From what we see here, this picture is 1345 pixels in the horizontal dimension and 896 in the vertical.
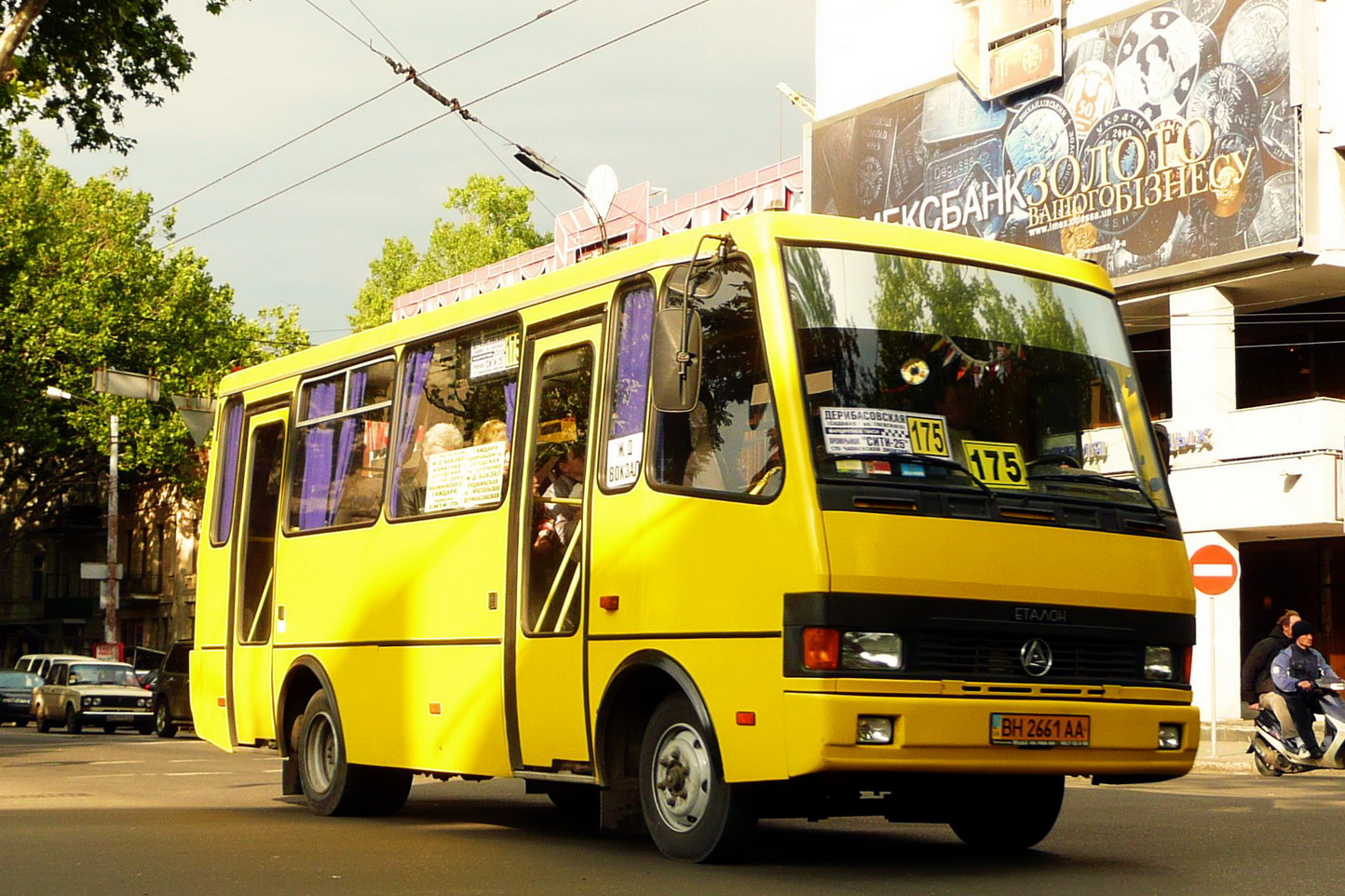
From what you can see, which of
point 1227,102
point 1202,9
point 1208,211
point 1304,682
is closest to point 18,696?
point 1208,211

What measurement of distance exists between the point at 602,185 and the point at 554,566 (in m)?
36.1

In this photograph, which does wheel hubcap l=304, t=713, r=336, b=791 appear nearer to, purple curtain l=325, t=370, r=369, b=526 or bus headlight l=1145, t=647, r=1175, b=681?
purple curtain l=325, t=370, r=369, b=526

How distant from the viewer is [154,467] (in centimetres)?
6216

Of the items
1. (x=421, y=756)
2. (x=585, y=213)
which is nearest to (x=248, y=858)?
(x=421, y=756)

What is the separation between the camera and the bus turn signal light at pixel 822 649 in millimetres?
9023

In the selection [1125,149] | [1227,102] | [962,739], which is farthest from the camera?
[1125,149]

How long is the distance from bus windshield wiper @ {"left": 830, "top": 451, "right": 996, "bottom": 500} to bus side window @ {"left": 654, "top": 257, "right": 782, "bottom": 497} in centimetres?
41

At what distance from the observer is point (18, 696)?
44.6 meters

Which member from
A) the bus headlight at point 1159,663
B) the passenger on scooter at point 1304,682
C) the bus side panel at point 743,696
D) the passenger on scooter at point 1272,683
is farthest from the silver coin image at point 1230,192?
the bus side panel at point 743,696

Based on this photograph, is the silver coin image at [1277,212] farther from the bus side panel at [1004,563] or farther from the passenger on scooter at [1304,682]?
the bus side panel at [1004,563]

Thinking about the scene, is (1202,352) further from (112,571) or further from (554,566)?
(112,571)

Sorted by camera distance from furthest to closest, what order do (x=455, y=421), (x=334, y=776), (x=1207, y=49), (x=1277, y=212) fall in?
(x=1207, y=49) < (x=1277, y=212) < (x=334, y=776) < (x=455, y=421)

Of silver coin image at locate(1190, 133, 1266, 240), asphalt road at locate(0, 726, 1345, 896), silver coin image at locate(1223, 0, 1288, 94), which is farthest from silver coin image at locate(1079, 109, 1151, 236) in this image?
asphalt road at locate(0, 726, 1345, 896)

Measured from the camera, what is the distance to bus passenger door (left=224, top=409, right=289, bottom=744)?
14.7 meters
